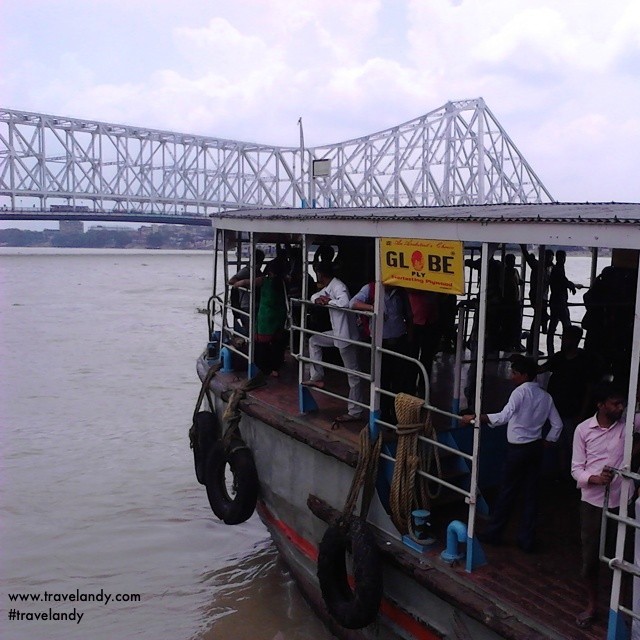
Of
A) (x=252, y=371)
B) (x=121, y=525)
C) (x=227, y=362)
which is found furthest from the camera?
(x=121, y=525)

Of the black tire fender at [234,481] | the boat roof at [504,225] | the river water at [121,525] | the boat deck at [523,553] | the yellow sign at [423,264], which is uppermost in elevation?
the boat roof at [504,225]

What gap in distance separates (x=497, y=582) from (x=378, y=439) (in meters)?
0.98

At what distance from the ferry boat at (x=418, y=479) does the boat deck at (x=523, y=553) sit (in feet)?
0.03

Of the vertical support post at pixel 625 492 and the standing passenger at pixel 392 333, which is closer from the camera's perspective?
the vertical support post at pixel 625 492

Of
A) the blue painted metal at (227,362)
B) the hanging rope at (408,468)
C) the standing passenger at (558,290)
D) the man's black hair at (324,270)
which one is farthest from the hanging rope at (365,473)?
the standing passenger at (558,290)

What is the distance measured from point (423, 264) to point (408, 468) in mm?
1113

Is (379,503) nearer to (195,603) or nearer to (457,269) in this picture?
(457,269)

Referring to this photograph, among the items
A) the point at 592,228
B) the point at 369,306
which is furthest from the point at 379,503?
the point at 592,228

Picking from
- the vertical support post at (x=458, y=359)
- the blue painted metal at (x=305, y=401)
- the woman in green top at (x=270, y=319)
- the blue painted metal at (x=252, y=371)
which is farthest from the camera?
the woman in green top at (x=270, y=319)

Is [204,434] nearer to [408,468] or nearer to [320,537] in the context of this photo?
[320,537]

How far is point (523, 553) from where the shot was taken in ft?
12.2

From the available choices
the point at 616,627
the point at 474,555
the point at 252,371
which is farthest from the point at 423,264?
the point at 252,371

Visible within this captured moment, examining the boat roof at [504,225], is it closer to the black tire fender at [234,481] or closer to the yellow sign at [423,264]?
the yellow sign at [423,264]

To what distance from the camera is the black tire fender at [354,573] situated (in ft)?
12.5
